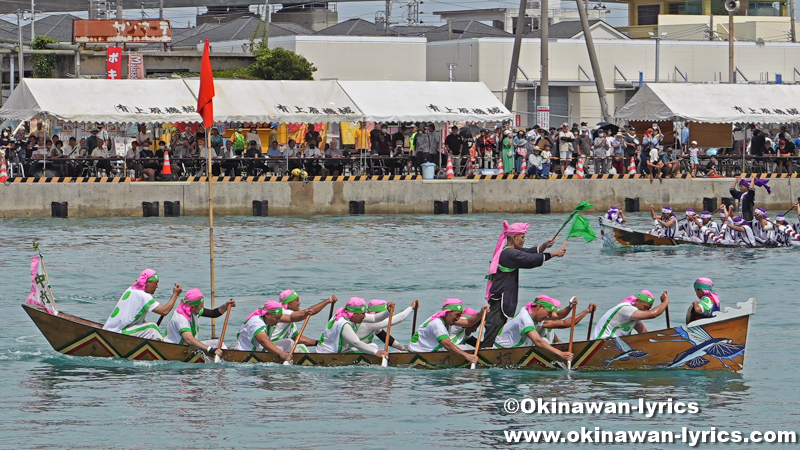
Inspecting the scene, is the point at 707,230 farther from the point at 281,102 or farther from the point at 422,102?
the point at 281,102

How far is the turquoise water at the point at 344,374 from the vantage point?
49.4 ft

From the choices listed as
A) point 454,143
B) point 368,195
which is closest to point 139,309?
point 368,195

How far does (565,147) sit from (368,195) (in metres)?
6.49

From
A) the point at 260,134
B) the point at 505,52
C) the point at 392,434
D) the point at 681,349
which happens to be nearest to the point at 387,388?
the point at 392,434

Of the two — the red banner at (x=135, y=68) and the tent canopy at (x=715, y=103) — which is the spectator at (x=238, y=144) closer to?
the tent canopy at (x=715, y=103)

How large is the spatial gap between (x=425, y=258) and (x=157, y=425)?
1585 centimetres

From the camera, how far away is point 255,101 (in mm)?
37938

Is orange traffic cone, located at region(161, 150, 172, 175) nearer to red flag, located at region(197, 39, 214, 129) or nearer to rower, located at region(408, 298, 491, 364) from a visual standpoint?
red flag, located at region(197, 39, 214, 129)

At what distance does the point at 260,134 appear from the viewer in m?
45.4

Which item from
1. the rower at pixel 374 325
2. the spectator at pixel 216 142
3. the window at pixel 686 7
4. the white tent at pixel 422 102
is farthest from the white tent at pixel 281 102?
the window at pixel 686 7

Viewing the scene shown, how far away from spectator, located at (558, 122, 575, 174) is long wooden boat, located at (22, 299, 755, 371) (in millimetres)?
23243

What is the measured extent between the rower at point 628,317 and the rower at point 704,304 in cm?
62

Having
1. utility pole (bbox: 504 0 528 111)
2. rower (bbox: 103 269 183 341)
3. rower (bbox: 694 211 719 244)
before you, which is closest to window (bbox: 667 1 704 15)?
utility pole (bbox: 504 0 528 111)

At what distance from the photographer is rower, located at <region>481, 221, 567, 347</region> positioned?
16969 millimetres
